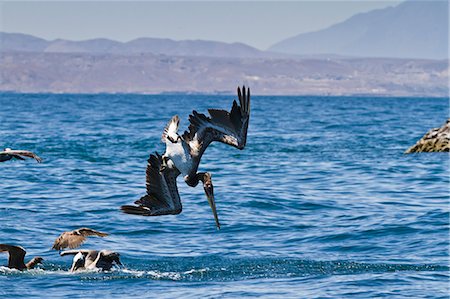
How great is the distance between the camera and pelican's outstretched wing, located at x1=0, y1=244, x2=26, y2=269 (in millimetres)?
16422

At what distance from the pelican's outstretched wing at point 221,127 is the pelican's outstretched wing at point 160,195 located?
0.60 metres

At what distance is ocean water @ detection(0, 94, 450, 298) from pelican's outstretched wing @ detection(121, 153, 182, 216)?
1444 mm

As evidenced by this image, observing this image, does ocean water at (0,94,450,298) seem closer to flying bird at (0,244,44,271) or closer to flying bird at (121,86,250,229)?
flying bird at (0,244,44,271)

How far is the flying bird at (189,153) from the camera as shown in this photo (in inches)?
556

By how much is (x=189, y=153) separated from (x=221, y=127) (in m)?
0.62

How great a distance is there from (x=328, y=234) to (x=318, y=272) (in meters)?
3.53

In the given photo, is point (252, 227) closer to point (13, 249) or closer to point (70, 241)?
point (70, 241)

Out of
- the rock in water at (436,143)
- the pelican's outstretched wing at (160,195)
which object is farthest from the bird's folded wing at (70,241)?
the rock in water at (436,143)

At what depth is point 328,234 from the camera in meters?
20.3

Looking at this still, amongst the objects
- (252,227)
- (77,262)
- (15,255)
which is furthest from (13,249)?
(252,227)

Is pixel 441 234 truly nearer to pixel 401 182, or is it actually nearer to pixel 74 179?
pixel 401 182

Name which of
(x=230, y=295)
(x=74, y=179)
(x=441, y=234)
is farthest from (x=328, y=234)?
(x=74, y=179)

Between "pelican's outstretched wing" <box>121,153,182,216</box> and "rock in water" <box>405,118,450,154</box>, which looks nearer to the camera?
"pelican's outstretched wing" <box>121,153,182,216</box>

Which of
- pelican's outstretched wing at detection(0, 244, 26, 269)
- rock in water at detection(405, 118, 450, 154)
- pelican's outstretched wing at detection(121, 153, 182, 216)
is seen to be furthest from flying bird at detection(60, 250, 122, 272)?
rock in water at detection(405, 118, 450, 154)
